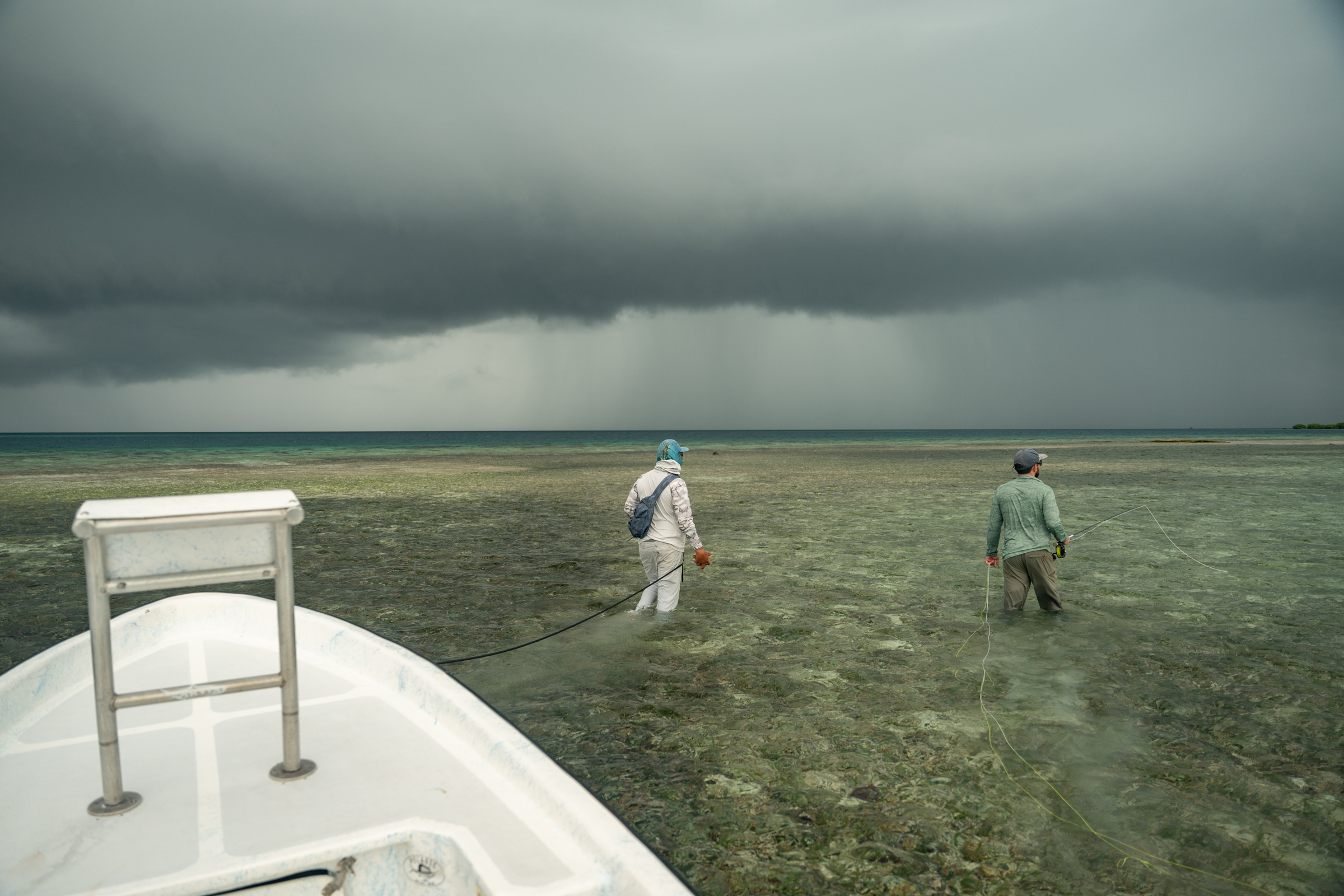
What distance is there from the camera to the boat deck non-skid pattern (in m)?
2.84

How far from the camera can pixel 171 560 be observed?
2953mm

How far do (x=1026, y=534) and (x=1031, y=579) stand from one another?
0.72m

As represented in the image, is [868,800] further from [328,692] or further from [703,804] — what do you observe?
[328,692]

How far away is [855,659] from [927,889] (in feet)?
12.4

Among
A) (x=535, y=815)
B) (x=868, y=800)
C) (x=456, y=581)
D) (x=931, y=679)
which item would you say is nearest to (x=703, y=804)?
(x=868, y=800)

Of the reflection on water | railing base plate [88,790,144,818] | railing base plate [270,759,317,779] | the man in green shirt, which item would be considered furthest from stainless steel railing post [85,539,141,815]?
the man in green shirt

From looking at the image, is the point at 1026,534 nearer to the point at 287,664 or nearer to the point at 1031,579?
the point at 1031,579

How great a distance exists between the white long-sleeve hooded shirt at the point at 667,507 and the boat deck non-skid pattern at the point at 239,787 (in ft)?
14.3

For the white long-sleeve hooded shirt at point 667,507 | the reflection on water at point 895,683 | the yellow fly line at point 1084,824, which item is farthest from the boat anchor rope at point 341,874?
the white long-sleeve hooded shirt at point 667,507

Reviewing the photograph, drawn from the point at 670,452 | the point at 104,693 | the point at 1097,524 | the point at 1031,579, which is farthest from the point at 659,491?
the point at 1097,524

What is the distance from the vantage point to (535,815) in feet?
10.5

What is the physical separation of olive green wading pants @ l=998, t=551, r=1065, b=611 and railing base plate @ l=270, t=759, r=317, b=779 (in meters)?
Answer: 7.93

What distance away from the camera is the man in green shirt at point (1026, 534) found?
852cm

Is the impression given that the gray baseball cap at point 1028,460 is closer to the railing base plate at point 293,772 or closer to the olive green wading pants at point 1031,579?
the olive green wading pants at point 1031,579
